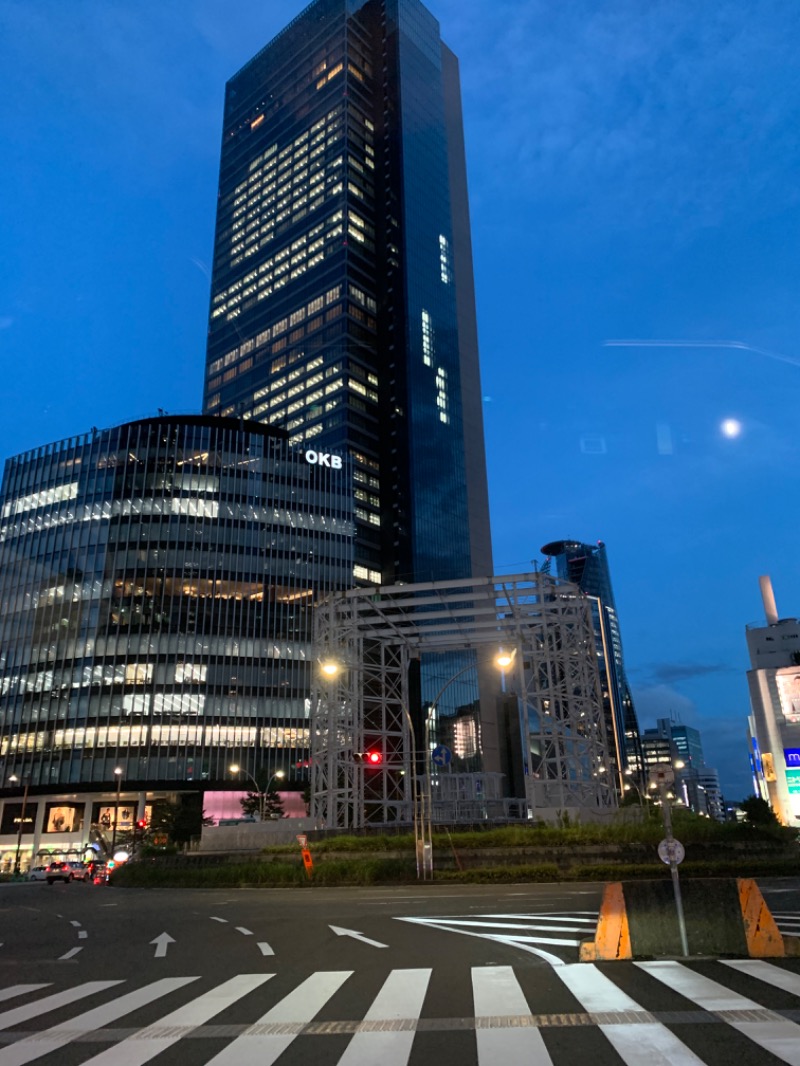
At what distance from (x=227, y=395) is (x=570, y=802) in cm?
12238

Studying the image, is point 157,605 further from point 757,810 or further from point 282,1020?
point 282,1020

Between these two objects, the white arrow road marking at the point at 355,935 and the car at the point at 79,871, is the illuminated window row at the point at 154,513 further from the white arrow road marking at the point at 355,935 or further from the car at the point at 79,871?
the white arrow road marking at the point at 355,935

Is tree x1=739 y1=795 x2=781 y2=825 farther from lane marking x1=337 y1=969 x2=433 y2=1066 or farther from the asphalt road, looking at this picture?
lane marking x1=337 y1=969 x2=433 y2=1066

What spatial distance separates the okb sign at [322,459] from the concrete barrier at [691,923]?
319 ft

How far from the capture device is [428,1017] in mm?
8203

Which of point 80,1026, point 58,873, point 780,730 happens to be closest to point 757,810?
point 80,1026

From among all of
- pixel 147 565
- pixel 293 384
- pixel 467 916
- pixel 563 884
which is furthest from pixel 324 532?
pixel 467 916

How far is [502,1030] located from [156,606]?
295ft

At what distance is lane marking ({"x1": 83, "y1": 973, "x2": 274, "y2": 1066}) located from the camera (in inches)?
281

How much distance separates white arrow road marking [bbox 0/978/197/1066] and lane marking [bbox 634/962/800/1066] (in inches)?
252

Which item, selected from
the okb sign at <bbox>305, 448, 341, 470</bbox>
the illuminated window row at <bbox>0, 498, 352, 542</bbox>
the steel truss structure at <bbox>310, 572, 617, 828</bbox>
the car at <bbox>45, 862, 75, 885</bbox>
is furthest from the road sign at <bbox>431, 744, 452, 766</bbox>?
the okb sign at <bbox>305, 448, 341, 470</bbox>

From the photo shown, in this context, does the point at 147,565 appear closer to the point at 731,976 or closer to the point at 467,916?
the point at 467,916

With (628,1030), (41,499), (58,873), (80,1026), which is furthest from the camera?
(41,499)

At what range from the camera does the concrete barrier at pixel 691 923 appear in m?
11.1
